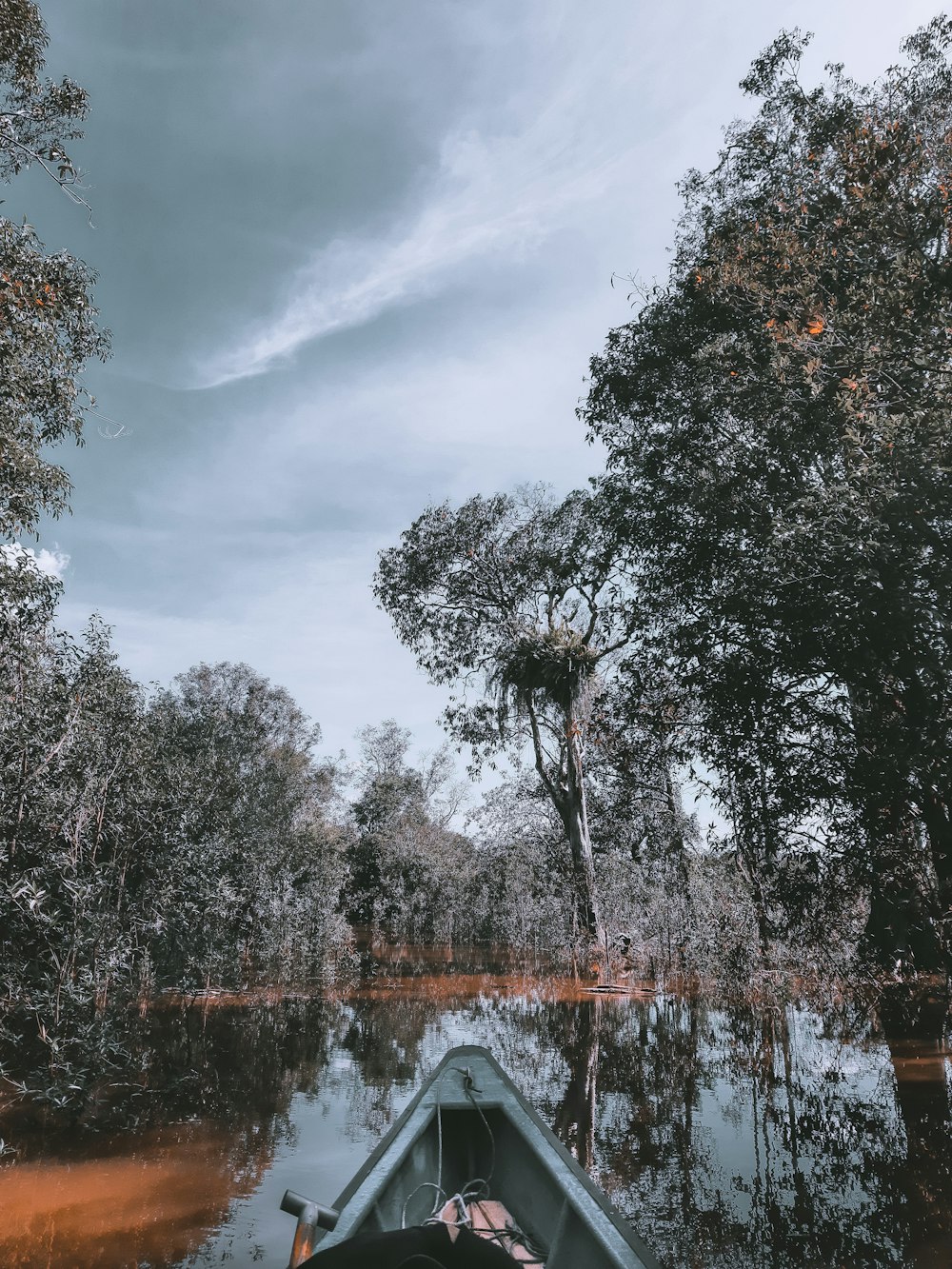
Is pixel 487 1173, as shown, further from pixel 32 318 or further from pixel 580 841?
pixel 580 841

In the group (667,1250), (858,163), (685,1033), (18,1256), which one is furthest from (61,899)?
(858,163)

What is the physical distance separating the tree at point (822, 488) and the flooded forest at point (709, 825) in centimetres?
4

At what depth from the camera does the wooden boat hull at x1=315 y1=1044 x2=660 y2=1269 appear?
2.99 m

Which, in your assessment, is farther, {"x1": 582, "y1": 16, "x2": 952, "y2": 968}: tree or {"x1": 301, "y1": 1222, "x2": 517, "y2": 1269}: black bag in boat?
{"x1": 582, "y1": 16, "x2": 952, "y2": 968}: tree

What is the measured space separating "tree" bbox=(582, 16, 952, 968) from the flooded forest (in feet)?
0.14

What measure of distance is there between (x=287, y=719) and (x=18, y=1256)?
25.9 metres

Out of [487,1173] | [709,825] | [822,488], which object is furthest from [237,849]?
[822,488]

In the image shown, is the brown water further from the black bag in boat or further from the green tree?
the black bag in boat

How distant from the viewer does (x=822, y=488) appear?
6.62 meters

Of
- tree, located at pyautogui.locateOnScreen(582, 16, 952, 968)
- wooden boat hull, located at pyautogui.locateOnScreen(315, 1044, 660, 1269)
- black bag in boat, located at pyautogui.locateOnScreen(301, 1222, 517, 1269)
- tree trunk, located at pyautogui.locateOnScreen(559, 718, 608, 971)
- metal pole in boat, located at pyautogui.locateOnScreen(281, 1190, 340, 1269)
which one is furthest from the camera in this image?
tree trunk, located at pyautogui.locateOnScreen(559, 718, 608, 971)

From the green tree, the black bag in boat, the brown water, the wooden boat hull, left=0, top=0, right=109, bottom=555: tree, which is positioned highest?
left=0, top=0, right=109, bottom=555: tree

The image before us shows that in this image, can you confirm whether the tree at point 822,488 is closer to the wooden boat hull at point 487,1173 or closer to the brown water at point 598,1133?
the brown water at point 598,1133

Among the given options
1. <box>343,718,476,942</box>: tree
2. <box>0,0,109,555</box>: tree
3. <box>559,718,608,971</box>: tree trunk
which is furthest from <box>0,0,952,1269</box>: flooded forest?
<box>343,718,476,942</box>: tree

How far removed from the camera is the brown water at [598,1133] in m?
4.24
